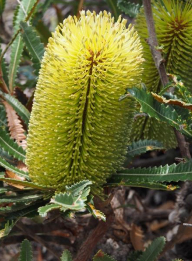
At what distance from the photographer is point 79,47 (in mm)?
1211

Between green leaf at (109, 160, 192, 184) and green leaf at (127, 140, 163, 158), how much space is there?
0.12 metres

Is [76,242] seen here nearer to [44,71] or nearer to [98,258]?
[98,258]

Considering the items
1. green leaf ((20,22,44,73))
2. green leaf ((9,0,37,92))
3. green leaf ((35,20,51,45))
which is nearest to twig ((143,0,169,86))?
green leaf ((20,22,44,73))

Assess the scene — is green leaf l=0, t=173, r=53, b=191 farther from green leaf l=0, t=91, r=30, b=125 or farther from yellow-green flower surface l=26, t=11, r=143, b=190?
green leaf l=0, t=91, r=30, b=125

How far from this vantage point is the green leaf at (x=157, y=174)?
4.10ft

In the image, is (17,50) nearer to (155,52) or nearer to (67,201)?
(155,52)

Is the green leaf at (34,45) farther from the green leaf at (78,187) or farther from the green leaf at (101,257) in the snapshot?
the green leaf at (101,257)

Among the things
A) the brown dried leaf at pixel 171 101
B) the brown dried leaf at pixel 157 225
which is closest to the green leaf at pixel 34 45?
the brown dried leaf at pixel 171 101

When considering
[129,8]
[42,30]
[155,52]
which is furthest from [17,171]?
[42,30]

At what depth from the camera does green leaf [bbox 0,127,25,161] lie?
4.68 ft

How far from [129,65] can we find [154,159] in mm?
1208

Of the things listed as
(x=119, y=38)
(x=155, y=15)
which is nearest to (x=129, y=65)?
(x=119, y=38)

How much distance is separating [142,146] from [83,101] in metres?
0.34

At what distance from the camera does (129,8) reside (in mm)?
1867
